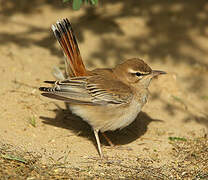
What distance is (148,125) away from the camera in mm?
7742

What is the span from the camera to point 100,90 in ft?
21.5

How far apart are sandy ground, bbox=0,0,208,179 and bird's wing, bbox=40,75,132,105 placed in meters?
0.77

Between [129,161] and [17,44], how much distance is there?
4.22 metres

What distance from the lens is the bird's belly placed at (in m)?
6.41

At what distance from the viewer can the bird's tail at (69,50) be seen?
22.5 ft

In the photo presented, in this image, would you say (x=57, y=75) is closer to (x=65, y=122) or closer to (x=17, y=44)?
(x=65, y=122)

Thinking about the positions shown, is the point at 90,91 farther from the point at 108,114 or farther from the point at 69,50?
the point at 69,50

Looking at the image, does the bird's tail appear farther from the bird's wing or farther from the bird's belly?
the bird's belly

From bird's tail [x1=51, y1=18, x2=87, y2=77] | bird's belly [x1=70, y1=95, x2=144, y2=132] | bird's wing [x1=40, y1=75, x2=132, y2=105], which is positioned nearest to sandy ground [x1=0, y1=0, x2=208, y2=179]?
bird's belly [x1=70, y1=95, x2=144, y2=132]

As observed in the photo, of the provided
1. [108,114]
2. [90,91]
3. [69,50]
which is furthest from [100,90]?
[69,50]

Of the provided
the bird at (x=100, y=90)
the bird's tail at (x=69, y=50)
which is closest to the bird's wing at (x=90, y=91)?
the bird at (x=100, y=90)

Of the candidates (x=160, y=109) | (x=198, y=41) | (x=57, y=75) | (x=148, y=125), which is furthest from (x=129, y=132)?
(x=198, y=41)

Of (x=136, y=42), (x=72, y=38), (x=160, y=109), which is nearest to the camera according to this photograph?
(x=72, y=38)

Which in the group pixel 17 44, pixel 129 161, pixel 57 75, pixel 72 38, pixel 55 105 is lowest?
pixel 129 161
